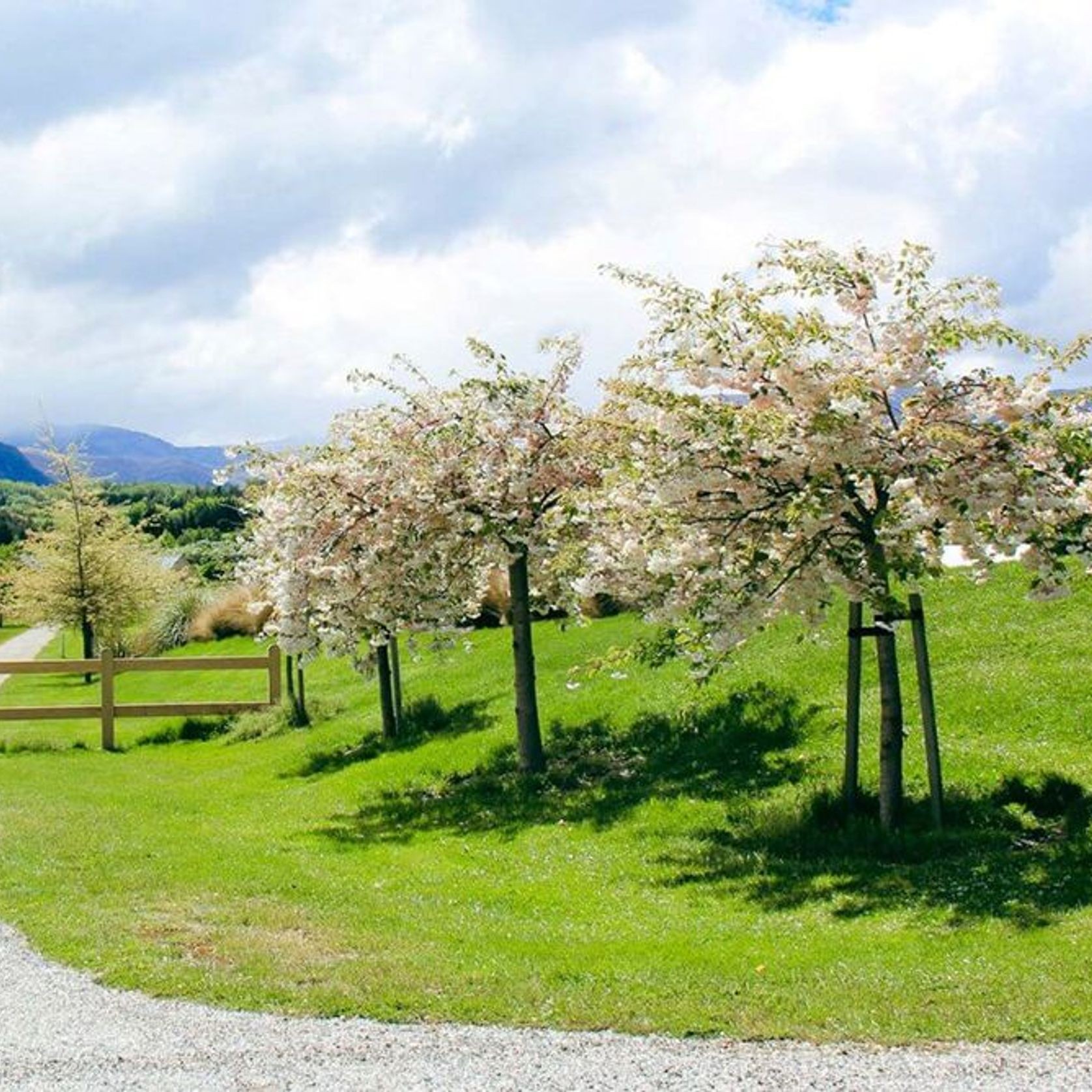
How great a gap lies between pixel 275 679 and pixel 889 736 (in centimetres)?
A: 1718

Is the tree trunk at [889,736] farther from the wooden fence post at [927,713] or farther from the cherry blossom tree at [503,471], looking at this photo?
the cherry blossom tree at [503,471]

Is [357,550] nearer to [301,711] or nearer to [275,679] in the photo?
[301,711]

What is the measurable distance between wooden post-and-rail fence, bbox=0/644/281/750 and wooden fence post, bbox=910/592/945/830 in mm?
16491

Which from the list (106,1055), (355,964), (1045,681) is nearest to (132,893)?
(355,964)

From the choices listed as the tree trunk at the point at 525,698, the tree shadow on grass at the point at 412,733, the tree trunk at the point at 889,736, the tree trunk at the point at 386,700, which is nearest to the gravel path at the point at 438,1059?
the tree trunk at the point at 889,736

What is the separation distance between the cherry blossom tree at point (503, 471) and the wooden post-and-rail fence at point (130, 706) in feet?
31.8

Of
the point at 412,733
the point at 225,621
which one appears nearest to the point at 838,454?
the point at 412,733

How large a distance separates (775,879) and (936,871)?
4.60ft

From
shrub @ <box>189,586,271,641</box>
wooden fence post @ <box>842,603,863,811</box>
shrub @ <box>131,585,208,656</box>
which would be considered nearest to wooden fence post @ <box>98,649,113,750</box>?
shrub @ <box>189,586,271,641</box>

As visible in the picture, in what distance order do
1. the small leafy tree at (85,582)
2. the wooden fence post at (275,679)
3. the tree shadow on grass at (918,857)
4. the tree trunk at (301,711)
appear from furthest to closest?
the small leafy tree at (85,582)
the wooden fence post at (275,679)
the tree trunk at (301,711)
the tree shadow on grass at (918,857)

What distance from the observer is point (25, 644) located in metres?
64.7

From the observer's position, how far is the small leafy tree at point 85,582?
43000mm

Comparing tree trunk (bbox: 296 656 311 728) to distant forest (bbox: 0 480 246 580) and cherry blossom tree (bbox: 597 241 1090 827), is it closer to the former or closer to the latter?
cherry blossom tree (bbox: 597 241 1090 827)

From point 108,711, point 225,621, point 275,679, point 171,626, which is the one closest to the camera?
point 108,711
